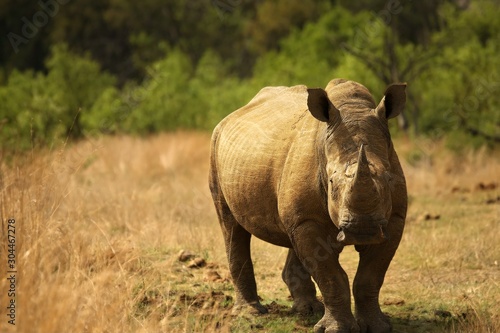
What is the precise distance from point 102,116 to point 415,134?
731 cm

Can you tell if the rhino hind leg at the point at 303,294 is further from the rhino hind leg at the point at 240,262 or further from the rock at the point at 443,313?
the rock at the point at 443,313

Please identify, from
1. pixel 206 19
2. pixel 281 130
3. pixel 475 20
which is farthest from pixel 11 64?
pixel 281 130

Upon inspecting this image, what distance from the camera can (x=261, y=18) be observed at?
3412 cm

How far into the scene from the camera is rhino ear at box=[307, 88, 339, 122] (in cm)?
562

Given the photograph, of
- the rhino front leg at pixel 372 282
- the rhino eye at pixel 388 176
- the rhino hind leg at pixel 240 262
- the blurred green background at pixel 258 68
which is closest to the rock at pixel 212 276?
the rhino hind leg at pixel 240 262

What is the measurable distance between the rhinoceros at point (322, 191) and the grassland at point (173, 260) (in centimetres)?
46

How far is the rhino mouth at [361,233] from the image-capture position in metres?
5.01

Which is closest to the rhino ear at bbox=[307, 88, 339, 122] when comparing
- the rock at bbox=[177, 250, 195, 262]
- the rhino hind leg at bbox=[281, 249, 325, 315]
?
the rhino hind leg at bbox=[281, 249, 325, 315]

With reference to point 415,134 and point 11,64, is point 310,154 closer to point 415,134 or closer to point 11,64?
point 415,134

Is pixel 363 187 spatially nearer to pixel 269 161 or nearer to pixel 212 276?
pixel 269 161

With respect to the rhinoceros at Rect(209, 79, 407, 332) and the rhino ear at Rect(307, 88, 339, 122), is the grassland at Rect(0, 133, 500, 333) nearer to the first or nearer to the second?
the rhinoceros at Rect(209, 79, 407, 332)

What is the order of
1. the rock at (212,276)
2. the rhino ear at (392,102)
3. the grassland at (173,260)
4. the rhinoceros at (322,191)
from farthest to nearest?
the rock at (212,276)
the rhino ear at (392,102)
the rhinoceros at (322,191)
the grassland at (173,260)

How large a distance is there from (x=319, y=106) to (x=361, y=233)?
102cm

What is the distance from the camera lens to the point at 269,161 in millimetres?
6242
